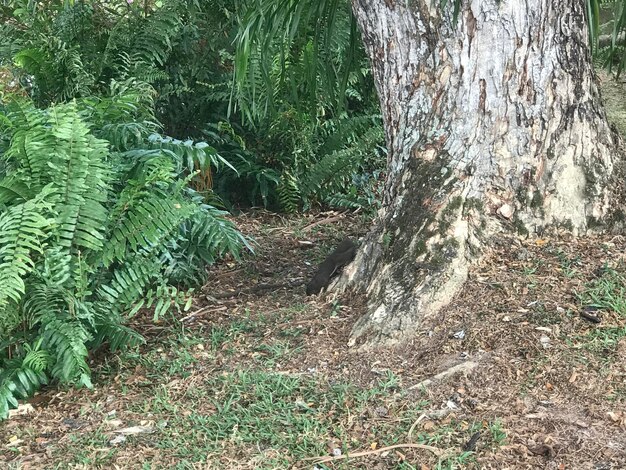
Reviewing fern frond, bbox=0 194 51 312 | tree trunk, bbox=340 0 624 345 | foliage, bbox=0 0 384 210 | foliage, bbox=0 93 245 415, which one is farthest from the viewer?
foliage, bbox=0 0 384 210

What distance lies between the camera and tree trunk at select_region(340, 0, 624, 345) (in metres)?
3.00

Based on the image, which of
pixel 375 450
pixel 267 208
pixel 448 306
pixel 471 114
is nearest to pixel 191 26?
pixel 267 208

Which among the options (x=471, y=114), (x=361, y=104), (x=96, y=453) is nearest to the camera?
(x=96, y=453)

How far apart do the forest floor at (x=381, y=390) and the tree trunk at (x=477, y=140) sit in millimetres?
131

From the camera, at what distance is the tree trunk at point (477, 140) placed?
3.00 meters

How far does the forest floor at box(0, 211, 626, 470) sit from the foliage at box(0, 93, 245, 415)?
0.20 meters

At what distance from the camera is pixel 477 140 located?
10.1 feet

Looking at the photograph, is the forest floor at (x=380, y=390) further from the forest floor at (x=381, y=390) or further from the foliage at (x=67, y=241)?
the foliage at (x=67, y=241)

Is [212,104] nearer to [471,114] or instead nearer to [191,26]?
[191,26]

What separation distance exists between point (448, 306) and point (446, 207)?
1.44 feet

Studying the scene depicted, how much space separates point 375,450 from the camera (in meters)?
2.39

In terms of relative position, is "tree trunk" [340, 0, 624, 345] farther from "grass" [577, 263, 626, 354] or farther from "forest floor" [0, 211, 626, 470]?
"grass" [577, 263, 626, 354]

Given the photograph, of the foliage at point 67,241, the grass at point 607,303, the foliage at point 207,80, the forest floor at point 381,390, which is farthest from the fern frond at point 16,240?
the grass at point 607,303

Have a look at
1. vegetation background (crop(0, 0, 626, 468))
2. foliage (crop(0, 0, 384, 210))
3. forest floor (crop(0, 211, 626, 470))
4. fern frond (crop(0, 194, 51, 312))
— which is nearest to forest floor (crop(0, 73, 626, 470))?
forest floor (crop(0, 211, 626, 470))
